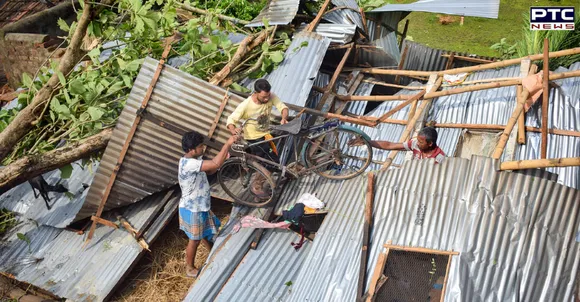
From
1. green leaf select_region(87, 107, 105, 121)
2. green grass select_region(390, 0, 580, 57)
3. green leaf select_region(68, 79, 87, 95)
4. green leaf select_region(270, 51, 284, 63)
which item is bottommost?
green leaf select_region(87, 107, 105, 121)

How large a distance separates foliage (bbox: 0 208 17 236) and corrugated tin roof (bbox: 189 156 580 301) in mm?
4375

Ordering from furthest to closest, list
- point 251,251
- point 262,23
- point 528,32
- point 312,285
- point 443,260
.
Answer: point 528,32 < point 262,23 < point 251,251 < point 312,285 < point 443,260

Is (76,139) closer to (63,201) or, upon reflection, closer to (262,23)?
(63,201)

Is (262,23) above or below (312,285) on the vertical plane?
above

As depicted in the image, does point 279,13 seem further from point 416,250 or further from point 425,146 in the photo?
point 416,250

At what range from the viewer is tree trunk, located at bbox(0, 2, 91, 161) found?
245 inches

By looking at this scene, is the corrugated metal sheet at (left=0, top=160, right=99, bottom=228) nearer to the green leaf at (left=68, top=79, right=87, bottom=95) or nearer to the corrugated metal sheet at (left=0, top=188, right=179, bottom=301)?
the corrugated metal sheet at (left=0, top=188, right=179, bottom=301)

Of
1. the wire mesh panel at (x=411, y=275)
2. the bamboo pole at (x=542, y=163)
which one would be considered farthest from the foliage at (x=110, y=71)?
the bamboo pole at (x=542, y=163)

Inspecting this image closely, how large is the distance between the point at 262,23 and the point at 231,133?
2.94 metres

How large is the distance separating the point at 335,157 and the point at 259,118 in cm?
110

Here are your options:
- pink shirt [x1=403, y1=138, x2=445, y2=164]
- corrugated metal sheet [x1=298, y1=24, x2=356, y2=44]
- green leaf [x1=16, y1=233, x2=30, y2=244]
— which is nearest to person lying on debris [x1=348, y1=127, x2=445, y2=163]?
pink shirt [x1=403, y1=138, x2=445, y2=164]

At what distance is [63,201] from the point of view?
688 cm

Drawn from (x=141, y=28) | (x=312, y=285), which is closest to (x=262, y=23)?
(x=141, y=28)

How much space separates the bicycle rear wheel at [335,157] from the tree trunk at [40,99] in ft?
11.4
